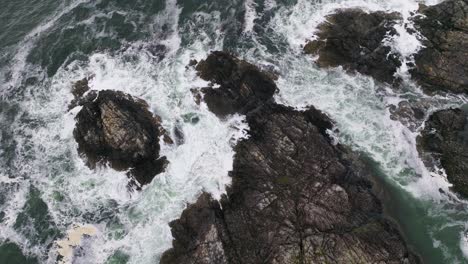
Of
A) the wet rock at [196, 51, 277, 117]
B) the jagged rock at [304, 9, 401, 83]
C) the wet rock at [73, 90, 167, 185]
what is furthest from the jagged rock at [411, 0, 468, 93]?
the wet rock at [73, 90, 167, 185]

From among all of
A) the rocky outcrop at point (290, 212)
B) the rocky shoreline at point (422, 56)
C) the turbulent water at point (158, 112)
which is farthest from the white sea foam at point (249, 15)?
the rocky outcrop at point (290, 212)

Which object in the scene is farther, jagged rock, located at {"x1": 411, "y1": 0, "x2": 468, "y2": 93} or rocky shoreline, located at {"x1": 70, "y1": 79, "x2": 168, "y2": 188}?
jagged rock, located at {"x1": 411, "y1": 0, "x2": 468, "y2": 93}

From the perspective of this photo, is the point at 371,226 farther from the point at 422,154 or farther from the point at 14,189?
the point at 14,189

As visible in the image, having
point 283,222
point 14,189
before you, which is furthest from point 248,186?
point 14,189

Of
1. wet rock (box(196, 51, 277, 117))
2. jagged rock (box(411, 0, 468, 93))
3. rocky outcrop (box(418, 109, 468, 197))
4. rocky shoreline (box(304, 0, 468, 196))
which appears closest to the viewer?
rocky outcrop (box(418, 109, 468, 197))

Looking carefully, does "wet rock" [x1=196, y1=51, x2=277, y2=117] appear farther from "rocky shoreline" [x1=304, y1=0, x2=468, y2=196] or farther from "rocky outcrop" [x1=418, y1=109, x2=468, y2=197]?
"rocky outcrop" [x1=418, y1=109, x2=468, y2=197]

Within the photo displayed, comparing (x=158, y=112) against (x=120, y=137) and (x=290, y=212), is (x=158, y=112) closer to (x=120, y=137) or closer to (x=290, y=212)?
(x=120, y=137)
